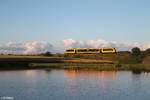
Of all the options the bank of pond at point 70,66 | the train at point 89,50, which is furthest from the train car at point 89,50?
the bank of pond at point 70,66

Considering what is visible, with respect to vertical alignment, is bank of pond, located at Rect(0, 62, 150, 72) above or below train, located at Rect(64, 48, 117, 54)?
below

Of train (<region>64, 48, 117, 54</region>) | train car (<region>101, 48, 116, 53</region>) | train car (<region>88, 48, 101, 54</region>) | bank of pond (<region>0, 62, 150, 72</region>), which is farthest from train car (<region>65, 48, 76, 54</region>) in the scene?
bank of pond (<region>0, 62, 150, 72</region>)

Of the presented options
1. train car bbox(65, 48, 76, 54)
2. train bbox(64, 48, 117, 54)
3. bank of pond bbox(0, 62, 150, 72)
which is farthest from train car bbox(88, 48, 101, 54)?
bank of pond bbox(0, 62, 150, 72)

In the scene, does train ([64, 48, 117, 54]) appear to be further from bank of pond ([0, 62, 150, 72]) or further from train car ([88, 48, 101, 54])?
bank of pond ([0, 62, 150, 72])

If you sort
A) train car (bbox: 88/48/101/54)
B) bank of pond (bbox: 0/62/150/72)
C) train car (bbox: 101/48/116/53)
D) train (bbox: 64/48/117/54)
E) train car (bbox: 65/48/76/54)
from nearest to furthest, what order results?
1. bank of pond (bbox: 0/62/150/72)
2. train car (bbox: 101/48/116/53)
3. train (bbox: 64/48/117/54)
4. train car (bbox: 88/48/101/54)
5. train car (bbox: 65/48/76/54)

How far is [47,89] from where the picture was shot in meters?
45.3

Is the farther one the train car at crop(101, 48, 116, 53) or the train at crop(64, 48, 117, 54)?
the train at crop(64, 48, 117, 54)

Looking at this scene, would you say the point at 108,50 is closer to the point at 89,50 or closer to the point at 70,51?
the point at 89,50

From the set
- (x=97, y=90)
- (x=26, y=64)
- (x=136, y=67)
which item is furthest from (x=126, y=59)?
(x=97, y=90)

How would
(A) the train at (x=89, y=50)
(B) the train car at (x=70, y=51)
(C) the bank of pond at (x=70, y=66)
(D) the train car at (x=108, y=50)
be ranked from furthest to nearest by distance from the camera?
(B) the train car at (x=70, y=51) → (A) the train at (x=89, y=50) → (D) the train car at (x=108, y=50) → (C) the bank of pond at (x=70, y=66)

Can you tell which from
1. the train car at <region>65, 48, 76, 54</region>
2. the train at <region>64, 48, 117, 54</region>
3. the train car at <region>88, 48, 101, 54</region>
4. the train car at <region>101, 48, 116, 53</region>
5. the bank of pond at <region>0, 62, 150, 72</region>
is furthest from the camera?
the train car at <region>65, 48, 76, 54</region>

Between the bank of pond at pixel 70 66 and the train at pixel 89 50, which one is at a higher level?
the train at pixel 89 50

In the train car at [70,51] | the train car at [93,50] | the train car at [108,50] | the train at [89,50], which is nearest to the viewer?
the train car at [108,50]

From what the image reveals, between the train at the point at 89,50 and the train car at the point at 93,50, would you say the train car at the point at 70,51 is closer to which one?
the train at the point at 89,50
